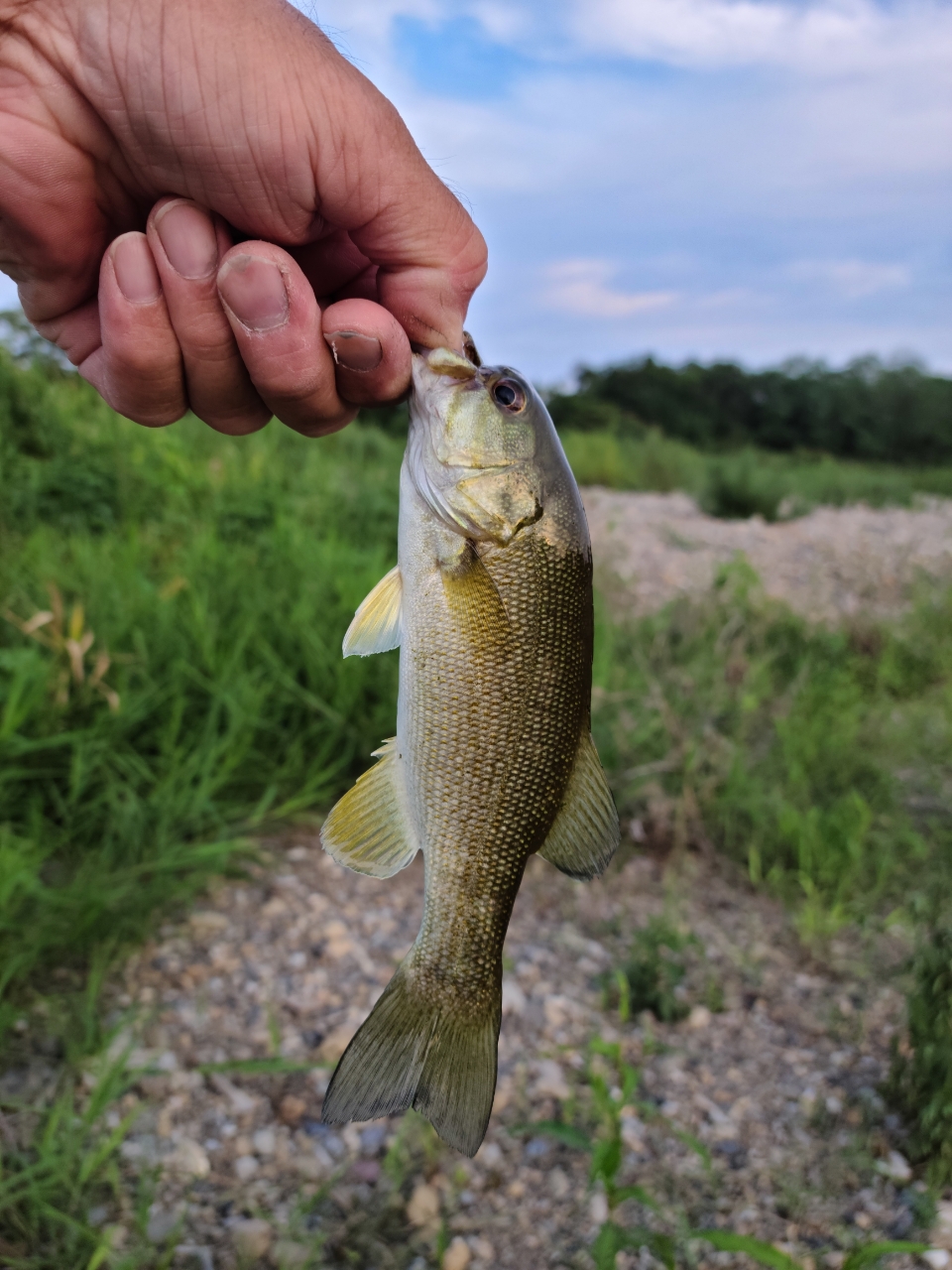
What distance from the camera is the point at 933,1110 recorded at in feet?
8.26

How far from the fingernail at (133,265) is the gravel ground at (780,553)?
466 centimetres

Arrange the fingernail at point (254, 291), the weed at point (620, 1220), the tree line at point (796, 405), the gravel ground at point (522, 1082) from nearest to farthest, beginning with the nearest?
the fingernail at point (254, 291)
the weed at point (620, 1220)
the gravel ground at point (522, 1082)
the tree line at point (796, 405)

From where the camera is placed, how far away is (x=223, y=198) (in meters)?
1.89

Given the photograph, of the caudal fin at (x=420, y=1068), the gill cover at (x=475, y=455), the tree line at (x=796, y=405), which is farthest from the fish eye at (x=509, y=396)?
the tree line at (x=796, y=405)

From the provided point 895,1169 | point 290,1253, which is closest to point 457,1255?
point 290,1253

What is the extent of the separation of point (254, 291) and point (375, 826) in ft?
3.34

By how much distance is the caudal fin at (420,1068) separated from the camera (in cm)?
156

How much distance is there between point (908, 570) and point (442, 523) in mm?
8251

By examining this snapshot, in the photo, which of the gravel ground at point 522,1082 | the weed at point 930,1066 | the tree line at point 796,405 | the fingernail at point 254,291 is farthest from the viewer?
the tree line at point 796,405

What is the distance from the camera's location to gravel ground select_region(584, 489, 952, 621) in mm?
7848

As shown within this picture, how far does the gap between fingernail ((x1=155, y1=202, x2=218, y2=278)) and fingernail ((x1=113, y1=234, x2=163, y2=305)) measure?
0.04 m

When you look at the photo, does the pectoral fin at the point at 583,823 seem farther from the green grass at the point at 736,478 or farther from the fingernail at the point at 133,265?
the green grass at the point at 736,478

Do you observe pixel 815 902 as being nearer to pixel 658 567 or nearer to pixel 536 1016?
pixel 536 1016

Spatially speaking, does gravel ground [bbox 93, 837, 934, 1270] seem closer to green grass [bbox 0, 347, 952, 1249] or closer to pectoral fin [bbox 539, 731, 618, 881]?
green grass [bbox 0, 347, 952, 1249]
